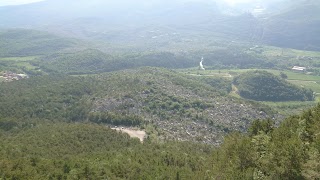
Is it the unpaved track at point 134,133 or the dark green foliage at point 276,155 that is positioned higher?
the dark green foliage at point 276,155

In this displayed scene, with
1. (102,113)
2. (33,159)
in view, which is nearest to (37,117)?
(102,113)

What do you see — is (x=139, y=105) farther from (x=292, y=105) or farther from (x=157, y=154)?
(x=292, y=105)

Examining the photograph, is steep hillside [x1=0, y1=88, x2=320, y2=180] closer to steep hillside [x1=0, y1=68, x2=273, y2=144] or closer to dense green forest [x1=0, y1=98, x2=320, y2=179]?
dense green forest [x1=0, y1=98, x2=320, y2=179]

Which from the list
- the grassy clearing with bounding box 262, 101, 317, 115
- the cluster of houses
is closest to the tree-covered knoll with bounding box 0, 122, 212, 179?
the grassy clearing with bounding box 262, 101, 317, 115

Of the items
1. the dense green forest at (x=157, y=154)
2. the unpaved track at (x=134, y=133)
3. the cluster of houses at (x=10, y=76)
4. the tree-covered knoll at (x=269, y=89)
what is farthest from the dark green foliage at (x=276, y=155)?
the cluster of houses at (x=10, y=76)

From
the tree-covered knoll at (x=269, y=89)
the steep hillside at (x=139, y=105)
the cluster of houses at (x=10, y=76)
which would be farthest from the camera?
the tree-covered knoll at (x=269, y=89)

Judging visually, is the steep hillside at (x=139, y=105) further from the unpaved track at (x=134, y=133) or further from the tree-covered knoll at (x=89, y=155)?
the tree-covered knoll at (x=89, y=155)

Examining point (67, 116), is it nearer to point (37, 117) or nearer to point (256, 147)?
point (37, 117)
